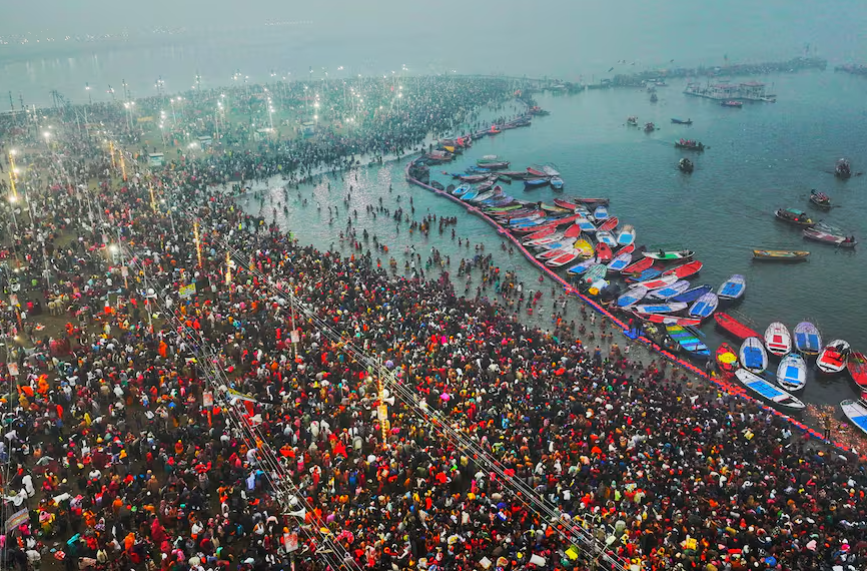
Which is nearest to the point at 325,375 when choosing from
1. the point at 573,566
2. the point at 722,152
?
the point at 573,566

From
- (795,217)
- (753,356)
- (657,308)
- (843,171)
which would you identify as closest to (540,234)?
(657,308)

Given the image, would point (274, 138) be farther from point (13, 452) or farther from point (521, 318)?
point (13, 452)

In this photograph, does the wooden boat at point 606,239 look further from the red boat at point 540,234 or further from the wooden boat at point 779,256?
the wooden boat at point 779,256

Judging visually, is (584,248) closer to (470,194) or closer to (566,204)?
(566,204)

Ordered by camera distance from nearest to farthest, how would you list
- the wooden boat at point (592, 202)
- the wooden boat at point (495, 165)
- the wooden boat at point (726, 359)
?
the wooden boat at point (726, 359) < the wooden boat at point (592, 202) < the wooden boat at point (495, 165)

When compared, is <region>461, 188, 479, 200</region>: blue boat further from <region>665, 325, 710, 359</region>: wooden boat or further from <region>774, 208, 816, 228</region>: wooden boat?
<region>665, 325, 710, 359</region>: wooden boat

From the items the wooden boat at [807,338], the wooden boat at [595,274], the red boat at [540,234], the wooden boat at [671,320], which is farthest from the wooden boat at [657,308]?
the red boat at [540,234]
